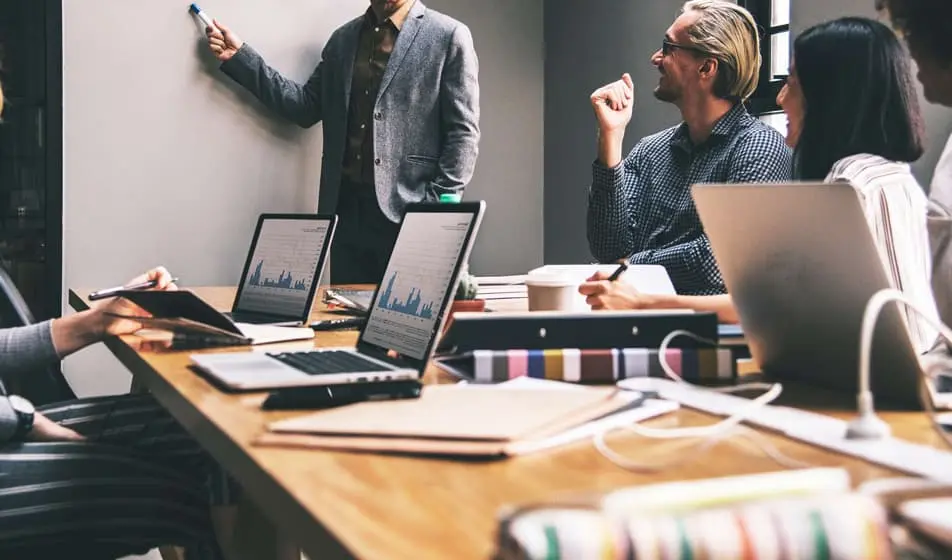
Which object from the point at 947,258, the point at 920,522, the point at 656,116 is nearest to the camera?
the point at 920,522

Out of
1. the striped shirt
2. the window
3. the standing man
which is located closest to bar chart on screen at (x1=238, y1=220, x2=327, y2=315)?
the standing man

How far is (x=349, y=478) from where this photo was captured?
64cm

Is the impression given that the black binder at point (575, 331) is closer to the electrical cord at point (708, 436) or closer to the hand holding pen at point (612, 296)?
the electrical cord at point (708, 436)

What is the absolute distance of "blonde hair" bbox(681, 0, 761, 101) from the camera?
236cm

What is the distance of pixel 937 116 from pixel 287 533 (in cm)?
234

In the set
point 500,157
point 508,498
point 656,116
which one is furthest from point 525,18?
point 508,498

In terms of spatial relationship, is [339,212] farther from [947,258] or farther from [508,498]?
[508,498]

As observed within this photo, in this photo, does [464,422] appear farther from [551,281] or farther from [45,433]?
[45,433]

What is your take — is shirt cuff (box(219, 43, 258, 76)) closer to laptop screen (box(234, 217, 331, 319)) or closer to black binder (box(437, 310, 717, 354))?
laptop screen (box(234, 217, 331, 319))

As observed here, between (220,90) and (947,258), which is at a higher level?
(220,90)

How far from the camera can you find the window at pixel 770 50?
11.0 feet

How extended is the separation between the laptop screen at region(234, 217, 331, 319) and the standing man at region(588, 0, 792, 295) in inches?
32.3

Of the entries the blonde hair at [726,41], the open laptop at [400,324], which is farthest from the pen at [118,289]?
the blonde hair at [726,41]

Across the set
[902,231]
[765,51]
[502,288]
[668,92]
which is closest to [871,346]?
[902,231]
